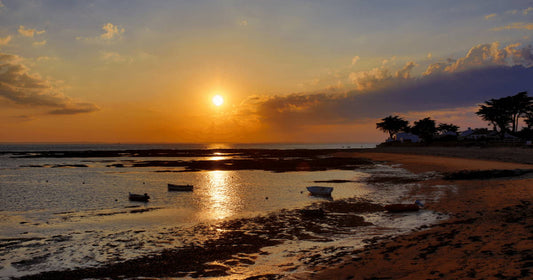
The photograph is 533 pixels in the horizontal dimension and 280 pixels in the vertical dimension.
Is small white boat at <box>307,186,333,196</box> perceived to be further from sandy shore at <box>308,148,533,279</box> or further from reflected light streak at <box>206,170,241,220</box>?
sandy shore at <box>308,148,533,279</box>

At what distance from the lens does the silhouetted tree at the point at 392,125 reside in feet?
504

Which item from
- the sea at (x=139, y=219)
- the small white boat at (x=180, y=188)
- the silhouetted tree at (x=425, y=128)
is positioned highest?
the silhouetted tree at (x=425, y=128)

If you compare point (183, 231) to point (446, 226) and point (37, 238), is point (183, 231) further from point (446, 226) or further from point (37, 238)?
point (446, 226)

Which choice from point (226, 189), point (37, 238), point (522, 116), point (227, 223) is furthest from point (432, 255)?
point (522, 116)

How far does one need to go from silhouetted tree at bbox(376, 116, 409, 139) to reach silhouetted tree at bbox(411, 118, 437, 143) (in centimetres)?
910

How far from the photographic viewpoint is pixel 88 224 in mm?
20266

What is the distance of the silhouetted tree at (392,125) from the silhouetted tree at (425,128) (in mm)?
9105

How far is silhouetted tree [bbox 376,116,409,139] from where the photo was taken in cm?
15350

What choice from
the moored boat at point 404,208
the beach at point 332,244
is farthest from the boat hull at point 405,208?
the beach at point 332,244

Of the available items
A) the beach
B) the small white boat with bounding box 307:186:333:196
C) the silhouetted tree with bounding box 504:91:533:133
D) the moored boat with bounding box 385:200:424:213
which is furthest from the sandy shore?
the silhouetted tree with bounding box 504:91:533:133

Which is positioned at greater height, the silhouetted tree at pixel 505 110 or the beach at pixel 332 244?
the silhouetted tree at pixel 505 110

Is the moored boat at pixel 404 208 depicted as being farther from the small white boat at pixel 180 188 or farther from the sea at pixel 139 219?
the small white boat at pixel 180 188

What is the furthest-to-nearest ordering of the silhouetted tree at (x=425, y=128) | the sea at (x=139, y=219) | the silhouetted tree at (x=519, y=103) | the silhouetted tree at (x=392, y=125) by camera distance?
the silhouetted tree at (x=392, y=125), the silhouetted tree at (x=425, y=128), the silhouetted tree at (x=519, y=103), the sea at (x=139, y=219)

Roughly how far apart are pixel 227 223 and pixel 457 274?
1322 cm
